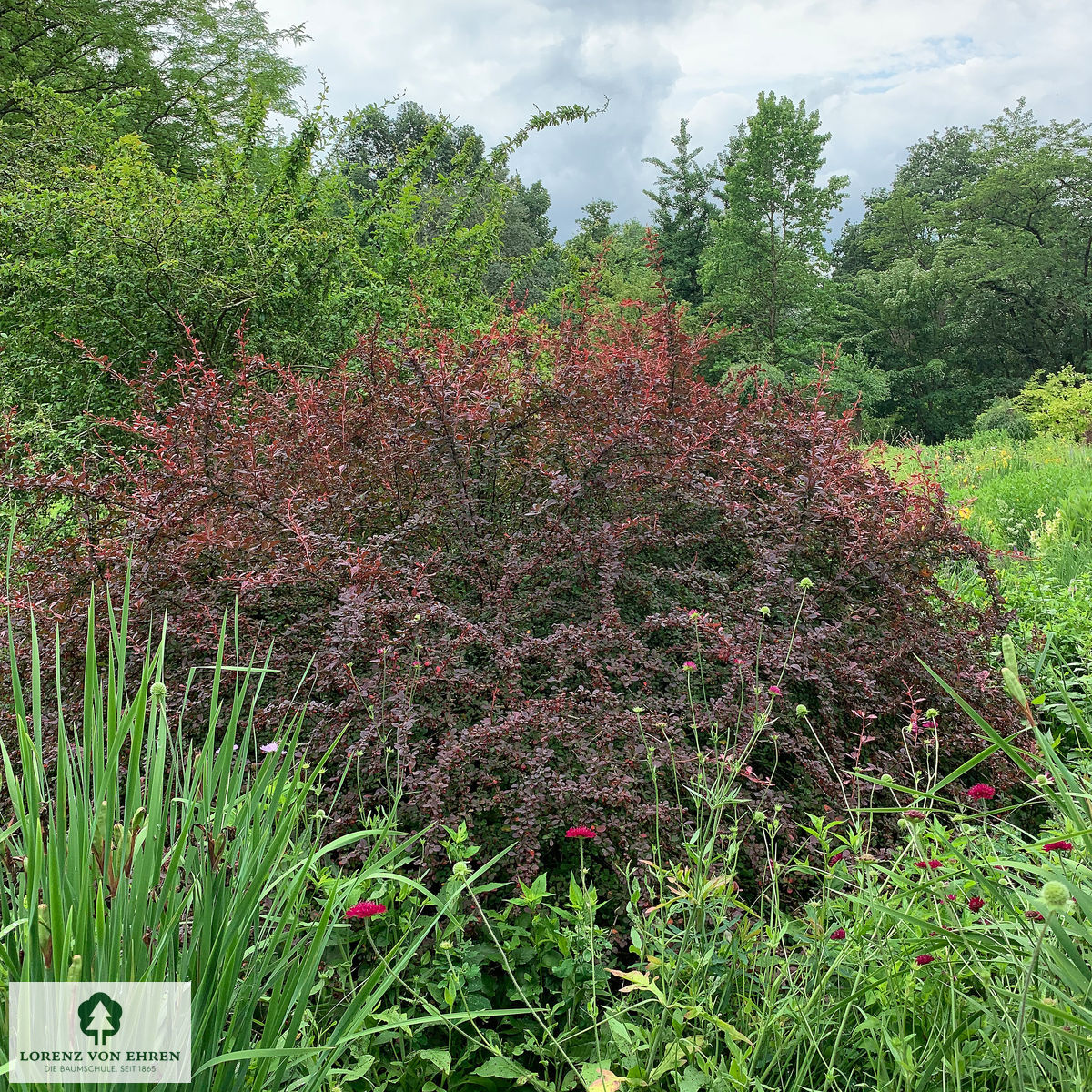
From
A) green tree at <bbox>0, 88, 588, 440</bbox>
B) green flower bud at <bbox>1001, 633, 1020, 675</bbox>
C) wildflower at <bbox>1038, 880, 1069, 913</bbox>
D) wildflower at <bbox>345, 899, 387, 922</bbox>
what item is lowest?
wildflower at <bbox>345, 899, 387, 922</bbox>

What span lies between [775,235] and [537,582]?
85.1 ft

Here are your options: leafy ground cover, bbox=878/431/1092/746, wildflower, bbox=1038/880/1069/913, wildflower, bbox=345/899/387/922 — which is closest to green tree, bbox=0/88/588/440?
leafy ground cover, bbox=878/431/1092/746

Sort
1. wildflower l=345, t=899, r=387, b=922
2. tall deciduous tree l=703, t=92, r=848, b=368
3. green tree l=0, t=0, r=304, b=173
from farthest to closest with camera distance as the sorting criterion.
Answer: tall deciduous tree l=703, t=92, r=848, b=368 < green tree l=0, t=0, r=304, b=173 < wildflower l=345, t=899, r=387, b=922

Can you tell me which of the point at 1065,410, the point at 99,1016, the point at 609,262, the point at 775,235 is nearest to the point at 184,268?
the point at 99,1016

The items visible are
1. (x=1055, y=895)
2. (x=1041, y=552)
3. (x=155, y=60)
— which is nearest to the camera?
(x=1055, y=895)

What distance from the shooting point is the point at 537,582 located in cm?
254

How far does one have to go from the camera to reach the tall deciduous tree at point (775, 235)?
2355 cm

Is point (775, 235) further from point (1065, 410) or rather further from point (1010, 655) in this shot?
point (1010, 655)

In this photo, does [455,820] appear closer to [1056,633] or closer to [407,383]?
[407,383]

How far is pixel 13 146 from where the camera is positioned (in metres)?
7.45

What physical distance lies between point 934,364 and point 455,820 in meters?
32.1

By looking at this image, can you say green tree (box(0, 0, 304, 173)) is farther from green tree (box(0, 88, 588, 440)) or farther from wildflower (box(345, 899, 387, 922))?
wildflower (box(345, 899, 387, 922))

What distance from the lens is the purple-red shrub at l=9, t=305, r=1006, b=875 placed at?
193 centimetres

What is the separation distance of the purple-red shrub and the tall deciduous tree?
72.3 ft
